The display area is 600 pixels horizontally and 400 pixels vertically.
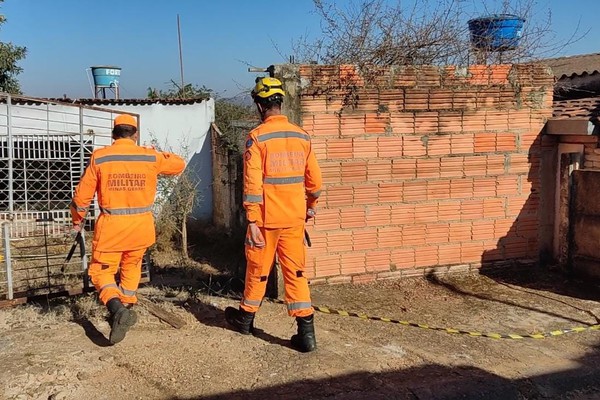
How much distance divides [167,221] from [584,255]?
6.94 metres

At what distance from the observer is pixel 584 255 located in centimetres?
659

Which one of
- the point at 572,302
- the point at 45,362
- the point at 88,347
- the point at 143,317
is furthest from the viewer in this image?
the point at 572,302

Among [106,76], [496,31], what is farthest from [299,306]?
[106,76]

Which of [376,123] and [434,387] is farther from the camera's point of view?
[376,123]

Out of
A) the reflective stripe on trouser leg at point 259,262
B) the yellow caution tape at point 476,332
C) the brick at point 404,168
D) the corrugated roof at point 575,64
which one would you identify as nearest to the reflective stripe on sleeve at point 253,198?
the reflective stripe on trouser leg at point 259,262

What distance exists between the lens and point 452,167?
21.5ft

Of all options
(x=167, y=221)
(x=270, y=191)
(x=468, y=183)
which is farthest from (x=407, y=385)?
(x=167, y=221)

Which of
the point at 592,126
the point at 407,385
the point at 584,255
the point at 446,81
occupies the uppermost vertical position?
the point at 446,81

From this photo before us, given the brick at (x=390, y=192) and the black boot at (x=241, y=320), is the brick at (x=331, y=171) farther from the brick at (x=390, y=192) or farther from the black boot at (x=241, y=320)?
the black boot at (x=241, y=320)

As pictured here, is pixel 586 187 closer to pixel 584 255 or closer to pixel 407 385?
pixel 584 255

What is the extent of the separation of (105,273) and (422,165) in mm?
3626

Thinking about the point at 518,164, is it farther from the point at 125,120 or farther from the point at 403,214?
the point at 125,120

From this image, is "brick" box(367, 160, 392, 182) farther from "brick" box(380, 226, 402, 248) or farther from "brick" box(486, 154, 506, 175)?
"brick" box(486, 154, 506, 175)

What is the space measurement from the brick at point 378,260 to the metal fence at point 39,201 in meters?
3.00
